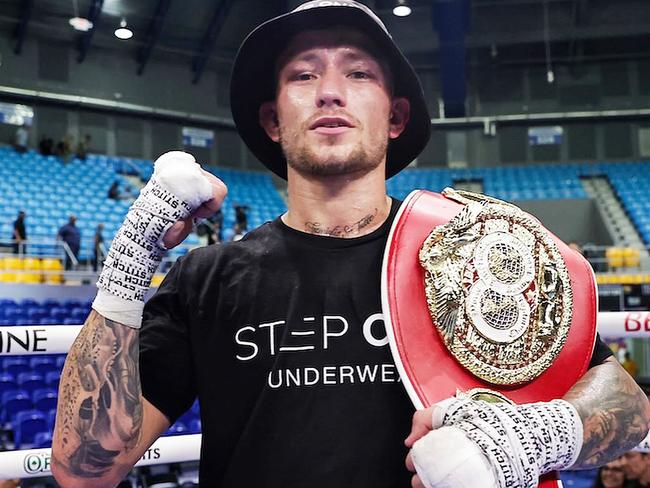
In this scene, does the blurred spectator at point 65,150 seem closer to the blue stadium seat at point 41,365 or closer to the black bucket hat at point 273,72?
the blue stadium seat at point 41,365

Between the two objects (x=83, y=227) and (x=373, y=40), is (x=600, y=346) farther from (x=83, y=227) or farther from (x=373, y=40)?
(x=83, y=227)

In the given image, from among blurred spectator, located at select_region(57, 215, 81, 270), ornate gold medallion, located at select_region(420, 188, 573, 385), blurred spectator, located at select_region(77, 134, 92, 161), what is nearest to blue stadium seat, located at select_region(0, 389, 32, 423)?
blurred spectator, located at select_region(57, 215, 81, 270)

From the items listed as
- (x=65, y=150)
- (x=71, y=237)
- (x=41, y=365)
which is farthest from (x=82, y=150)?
(x=41, y=365)

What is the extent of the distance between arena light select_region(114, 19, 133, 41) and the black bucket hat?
40.5 ft

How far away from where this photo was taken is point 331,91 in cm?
120

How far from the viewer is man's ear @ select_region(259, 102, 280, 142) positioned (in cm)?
141

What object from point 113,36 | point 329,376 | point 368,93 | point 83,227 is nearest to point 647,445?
point 329,376

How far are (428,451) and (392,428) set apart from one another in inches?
9.6

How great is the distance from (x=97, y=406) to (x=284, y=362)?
0.30 m

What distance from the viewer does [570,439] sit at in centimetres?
93

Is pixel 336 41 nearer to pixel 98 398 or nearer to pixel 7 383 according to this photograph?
pixel 98 398

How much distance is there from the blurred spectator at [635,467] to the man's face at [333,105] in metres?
2.60

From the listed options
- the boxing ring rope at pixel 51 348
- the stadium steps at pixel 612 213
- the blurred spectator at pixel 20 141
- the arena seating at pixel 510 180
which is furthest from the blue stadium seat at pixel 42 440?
the arena seating at pixel 510 180

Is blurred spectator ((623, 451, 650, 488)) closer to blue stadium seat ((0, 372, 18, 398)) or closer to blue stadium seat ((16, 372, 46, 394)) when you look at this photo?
blue stadium seat ((16, 372, 46, 394))
